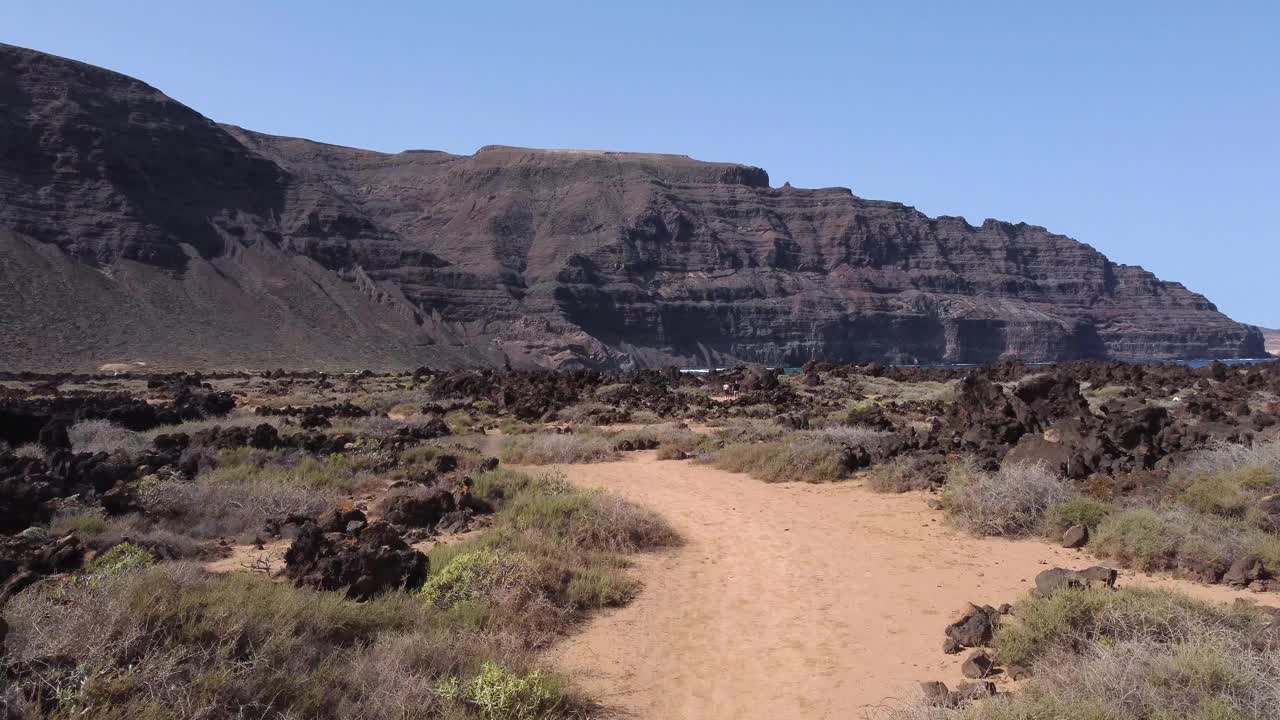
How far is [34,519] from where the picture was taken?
9.16 metres

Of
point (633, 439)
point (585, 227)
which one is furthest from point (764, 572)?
point (585, 227)

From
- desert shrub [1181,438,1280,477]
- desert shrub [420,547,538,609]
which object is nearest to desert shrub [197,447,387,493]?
desert shrub [420,547,538,609]

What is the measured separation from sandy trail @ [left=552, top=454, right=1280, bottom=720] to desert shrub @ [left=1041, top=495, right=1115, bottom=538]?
304 millimetres

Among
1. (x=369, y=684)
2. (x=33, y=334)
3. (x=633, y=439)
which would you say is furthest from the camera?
(x=33, y=334)

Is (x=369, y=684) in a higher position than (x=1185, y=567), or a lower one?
lower

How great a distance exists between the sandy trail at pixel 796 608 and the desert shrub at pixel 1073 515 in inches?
12.0

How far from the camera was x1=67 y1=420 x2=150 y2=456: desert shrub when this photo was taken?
47.5 ft

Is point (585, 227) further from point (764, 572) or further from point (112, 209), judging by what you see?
point (764, 572)

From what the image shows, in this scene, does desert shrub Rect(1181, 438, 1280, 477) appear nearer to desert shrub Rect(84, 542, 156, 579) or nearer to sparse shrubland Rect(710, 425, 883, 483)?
sparse shrubland Rect(710, 425, 883, 483)

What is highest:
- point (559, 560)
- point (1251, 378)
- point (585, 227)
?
point (585, 227)

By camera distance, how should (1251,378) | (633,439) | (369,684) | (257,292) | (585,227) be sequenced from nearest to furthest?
(369,684) → (633,439) → (1251,378) → (257,292) → (585,227)

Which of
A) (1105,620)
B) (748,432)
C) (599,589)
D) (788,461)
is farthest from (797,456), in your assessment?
(1105,620)

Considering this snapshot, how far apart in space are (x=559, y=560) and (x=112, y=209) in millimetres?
91389

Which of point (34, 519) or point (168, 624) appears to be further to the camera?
point (34, 519)
